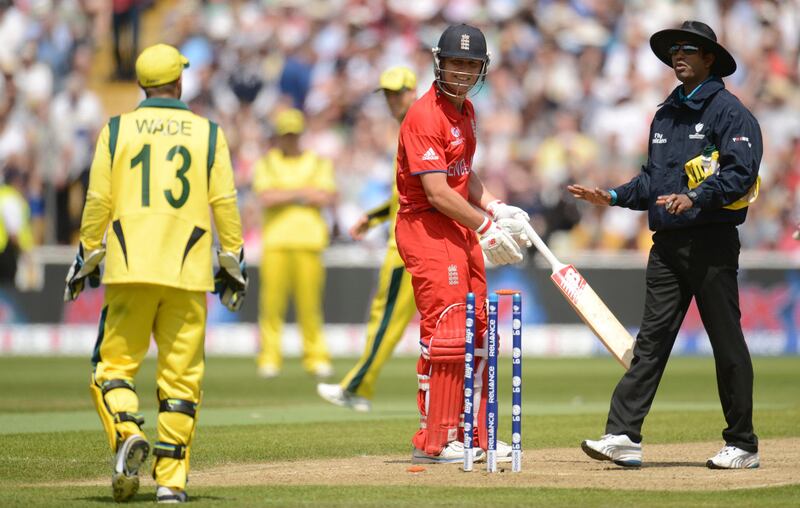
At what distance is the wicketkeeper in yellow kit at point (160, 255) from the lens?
6.94 m

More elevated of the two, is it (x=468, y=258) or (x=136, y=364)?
(x=468, y=258)

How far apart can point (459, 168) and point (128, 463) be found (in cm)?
284

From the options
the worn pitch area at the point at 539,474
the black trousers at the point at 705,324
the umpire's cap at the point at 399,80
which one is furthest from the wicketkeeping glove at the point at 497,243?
the umpire's cap at the point at 399,80

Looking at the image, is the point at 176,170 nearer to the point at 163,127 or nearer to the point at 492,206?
the point at 163,127

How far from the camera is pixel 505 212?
848 centimetres

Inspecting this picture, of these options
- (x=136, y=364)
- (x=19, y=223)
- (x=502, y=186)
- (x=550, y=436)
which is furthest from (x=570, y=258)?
(x=136, y=364)

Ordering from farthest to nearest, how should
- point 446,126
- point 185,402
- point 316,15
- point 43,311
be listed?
1. point 316,15
2. point 43,311
3. point 446,126
4. point 185,402

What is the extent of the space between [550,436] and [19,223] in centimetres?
1298

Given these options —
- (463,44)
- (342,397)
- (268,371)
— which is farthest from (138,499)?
(268,371)

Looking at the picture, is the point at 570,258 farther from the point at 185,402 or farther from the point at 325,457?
the point at 185,402

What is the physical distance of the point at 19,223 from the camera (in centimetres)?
2142

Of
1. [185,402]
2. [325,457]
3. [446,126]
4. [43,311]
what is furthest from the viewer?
[43,311]

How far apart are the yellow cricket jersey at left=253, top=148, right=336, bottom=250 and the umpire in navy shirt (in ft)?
28.7

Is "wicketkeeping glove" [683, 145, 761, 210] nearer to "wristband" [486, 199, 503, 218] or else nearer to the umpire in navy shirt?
the umpire in navy shirt
